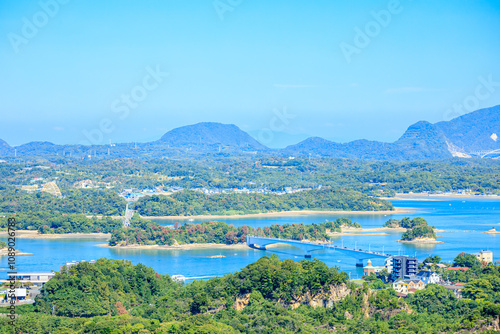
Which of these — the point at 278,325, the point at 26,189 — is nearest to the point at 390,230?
the point at 278,325

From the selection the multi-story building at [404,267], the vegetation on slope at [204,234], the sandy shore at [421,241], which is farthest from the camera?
the sandy shore at [421,241]

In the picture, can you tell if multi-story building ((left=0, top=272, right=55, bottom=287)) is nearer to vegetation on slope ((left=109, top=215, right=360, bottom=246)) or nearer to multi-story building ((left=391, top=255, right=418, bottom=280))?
multi-story building ((left=391, top=255, right=418, bottom=280))

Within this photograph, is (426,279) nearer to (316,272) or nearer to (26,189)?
(316,272)

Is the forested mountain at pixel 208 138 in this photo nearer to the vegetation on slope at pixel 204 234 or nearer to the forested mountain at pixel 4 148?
the forested mountain at pixel 4 148

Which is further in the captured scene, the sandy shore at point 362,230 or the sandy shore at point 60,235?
the sandy shore at point 362,230

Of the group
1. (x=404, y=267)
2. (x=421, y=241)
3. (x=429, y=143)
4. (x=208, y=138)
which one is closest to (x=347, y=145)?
(x=429, y=143)

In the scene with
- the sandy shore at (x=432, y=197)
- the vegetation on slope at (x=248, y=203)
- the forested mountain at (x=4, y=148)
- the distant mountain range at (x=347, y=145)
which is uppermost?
the distant mountain range at (x=347, y=145)

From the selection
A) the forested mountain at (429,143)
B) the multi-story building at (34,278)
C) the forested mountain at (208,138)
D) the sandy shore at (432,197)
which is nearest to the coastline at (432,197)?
the sandy shore at (432,197)

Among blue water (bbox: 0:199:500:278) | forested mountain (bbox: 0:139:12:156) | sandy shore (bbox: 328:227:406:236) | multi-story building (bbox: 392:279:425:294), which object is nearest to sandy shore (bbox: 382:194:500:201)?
blue water (bbox: 0:199:500:278)
